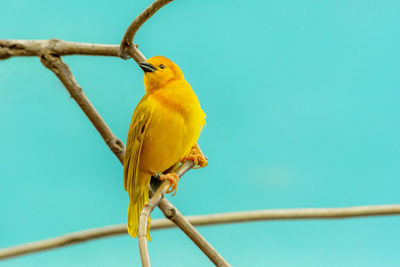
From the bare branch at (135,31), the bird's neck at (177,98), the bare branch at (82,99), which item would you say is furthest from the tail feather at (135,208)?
the bare branch at (135,31)

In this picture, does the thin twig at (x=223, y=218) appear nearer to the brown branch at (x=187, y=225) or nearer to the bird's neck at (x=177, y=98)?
the brown branch at (x=187, y=225)

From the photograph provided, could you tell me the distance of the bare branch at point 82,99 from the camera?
1405 mm

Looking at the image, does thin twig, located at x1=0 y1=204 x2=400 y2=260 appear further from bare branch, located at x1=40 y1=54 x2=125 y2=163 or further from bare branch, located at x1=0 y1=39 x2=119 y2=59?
bare branch, located at x1=0 y1=39 x2=119 y2=59

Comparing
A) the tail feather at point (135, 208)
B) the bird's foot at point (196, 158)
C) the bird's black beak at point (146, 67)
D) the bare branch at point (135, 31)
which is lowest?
the tail feather at point (135, 208)

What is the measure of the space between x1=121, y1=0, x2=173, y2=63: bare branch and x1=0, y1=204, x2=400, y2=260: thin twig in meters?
0.59

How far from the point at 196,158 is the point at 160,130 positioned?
0.48ft

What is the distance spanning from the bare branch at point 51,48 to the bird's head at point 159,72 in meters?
0.12

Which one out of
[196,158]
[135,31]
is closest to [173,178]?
[196,158]

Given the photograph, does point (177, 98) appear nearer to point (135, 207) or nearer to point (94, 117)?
point (94, 117)

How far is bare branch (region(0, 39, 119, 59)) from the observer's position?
145cm

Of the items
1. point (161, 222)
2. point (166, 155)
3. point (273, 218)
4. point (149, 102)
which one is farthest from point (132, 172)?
point (273, 218)

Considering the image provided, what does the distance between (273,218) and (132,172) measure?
1.64 ft

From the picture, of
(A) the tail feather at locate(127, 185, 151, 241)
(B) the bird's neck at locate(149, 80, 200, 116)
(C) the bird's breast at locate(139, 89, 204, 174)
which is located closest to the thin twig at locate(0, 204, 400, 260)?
(A) the tail feather at locate(127, 185, 151, 241)

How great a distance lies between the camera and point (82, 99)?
4.61ft
